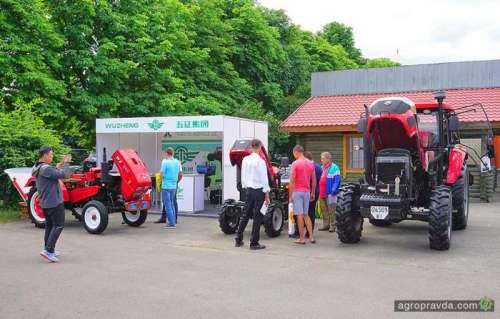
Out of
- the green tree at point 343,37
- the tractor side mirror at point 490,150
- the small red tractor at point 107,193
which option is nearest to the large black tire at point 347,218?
the small red tractor at point 107,193

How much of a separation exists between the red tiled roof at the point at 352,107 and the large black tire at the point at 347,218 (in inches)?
369

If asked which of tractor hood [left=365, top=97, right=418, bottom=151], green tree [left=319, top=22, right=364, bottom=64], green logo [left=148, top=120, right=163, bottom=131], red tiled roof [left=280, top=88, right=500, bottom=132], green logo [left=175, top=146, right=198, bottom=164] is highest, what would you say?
green tree [left=319, top=22, right=364, bottom=64]

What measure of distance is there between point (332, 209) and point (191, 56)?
48.1 ft

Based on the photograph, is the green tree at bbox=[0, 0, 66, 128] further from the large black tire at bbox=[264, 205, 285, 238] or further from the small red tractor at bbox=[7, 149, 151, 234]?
the large black tire at bbox=[264, 205, 285, 238]

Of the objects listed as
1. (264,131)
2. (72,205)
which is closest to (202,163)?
(264,131)

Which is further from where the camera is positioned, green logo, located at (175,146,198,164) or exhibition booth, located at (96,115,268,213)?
green logo, located at (175,146,198,164)

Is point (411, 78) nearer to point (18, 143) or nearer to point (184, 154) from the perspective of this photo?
point (184, 154)

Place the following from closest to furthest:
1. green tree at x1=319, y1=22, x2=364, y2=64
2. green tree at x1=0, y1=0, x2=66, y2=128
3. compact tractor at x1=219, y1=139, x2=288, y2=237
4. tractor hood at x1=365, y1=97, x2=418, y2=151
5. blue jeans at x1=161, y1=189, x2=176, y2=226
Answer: tractor hood at x1=365, y1=97, x2=418, y2=151
compact tractor at x1=219, y1=139, x2=288, y2=237
blue jeans at x1=161, y1=189, x2=176, y2=226
green tree at x1=0, y1=0, x2=66, y2=128
green tree at x1=319, y1=22, x2=364, y2=64

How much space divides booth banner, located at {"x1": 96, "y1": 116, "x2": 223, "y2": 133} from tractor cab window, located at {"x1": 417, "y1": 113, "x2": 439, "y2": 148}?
15.1 feet

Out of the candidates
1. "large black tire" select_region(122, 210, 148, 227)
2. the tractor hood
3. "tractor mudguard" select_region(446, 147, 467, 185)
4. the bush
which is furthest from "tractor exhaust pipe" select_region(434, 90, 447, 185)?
the bush

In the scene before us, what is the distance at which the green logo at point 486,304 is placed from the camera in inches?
211

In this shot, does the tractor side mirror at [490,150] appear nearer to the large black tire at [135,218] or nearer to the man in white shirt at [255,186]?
the man in white shirt at [255,186]

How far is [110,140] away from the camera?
15.3m

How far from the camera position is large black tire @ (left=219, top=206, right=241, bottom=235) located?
10.2 m
